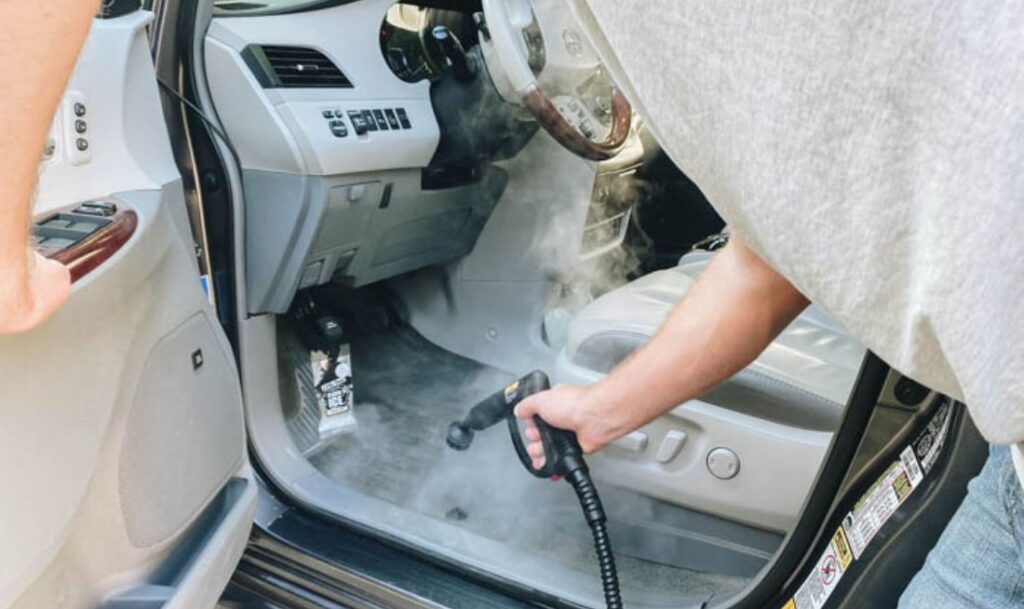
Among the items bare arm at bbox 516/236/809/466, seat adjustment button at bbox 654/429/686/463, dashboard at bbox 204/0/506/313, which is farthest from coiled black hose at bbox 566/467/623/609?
dashboard at bbox 204/0/506/313

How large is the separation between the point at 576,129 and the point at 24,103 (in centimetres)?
104

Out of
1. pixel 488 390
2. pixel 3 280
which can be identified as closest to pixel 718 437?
pixel 488 390

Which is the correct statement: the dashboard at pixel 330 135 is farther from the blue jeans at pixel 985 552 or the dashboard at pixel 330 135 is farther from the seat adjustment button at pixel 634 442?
the blue jeans at pixel 985 552

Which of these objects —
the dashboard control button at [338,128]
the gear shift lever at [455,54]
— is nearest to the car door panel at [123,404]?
the dashboard control button at [338,128]

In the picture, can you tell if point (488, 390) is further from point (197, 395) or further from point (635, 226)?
point (197, 395)

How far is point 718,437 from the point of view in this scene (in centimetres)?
120

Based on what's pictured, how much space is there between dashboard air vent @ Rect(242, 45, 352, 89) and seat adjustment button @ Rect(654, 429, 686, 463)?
2.75 feet

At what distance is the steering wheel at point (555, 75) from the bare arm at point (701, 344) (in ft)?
2.12

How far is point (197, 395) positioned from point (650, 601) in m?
0.70

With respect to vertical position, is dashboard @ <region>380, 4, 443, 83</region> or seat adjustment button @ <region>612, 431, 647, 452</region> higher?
dashboard @ <region>380, 4, 443, 83</region>

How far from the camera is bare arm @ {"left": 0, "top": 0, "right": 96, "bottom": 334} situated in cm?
45

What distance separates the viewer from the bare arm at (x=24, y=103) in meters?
0.45

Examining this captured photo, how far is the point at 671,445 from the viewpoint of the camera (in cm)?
124

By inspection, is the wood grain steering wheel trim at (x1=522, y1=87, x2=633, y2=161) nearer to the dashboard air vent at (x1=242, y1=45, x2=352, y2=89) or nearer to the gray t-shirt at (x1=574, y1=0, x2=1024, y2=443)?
the dashboard air vent at (x1=242, y1=45, x2=352, y2=89)
